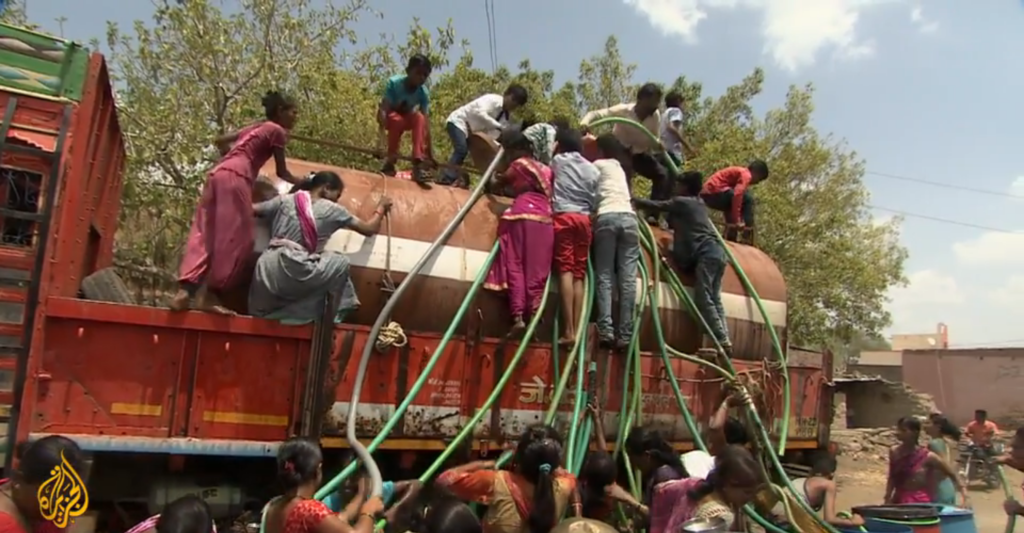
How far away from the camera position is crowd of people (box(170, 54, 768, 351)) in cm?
526

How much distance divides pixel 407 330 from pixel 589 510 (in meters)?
2.17

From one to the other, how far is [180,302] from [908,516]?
474cm

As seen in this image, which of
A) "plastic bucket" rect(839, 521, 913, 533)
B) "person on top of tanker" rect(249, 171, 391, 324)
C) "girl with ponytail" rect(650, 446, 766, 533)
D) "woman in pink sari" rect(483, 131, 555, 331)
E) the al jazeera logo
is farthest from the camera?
"woman in pink sari" rect(483, 131, 555, 331)

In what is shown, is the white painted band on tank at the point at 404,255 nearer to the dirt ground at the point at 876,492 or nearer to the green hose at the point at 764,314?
the green hose at the point at 764,314

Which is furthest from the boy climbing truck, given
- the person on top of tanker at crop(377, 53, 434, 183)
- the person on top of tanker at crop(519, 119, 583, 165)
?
the person on top of tanker at crop(377, 53, 434, 183)

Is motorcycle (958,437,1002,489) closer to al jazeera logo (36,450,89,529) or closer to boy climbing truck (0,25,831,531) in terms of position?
boy climbing truck (0,25,831,531)

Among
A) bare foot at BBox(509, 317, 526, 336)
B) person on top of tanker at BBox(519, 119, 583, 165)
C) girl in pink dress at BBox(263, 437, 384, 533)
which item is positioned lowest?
girl in pink dress at BBox(263, 437, 384, 533)

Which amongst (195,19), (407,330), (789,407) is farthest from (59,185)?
(195,19)

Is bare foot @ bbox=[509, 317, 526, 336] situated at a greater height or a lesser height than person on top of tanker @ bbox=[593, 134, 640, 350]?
lesser

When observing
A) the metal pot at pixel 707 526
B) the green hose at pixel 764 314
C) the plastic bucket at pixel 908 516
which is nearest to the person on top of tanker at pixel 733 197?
the green hose at pixel 764 314

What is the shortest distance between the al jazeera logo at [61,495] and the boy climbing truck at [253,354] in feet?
6.01

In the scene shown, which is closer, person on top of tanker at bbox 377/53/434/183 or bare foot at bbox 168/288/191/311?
bare foot at bbox 168/288/191/311

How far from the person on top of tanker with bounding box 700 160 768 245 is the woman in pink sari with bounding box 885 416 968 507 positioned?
9.26 feet

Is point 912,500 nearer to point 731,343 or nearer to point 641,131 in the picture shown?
point 731,343
